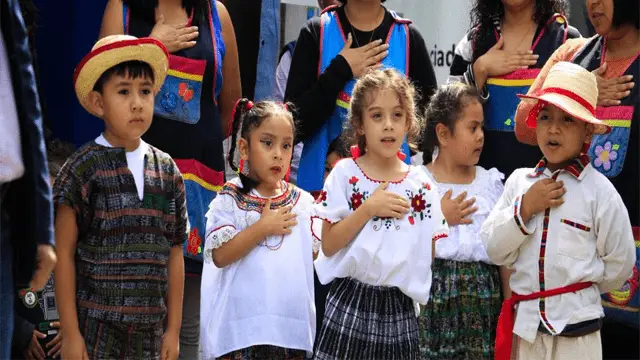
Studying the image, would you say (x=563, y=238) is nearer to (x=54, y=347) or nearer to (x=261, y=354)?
(x=261, y=354)

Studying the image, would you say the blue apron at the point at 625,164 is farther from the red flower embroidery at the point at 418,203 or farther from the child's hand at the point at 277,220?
the child's hand at the point at 277,220

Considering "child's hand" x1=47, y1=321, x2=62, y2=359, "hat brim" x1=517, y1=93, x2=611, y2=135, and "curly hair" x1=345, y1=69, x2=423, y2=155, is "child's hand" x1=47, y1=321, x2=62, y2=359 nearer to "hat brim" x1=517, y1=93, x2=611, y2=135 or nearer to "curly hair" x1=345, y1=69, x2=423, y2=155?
"curly hair" x1=345, y1=69, x2=423, y2=155

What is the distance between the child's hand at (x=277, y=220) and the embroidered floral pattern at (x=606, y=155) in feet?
4.38

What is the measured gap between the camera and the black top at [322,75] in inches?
189

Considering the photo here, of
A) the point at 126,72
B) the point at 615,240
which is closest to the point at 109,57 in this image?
the point at 126,72

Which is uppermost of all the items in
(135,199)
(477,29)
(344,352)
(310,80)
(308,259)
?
(477,29)

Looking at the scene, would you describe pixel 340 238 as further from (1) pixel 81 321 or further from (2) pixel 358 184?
(1) pixel 81 321

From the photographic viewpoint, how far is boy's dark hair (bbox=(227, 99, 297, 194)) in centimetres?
438

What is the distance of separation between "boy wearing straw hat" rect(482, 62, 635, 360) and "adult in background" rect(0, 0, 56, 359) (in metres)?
1.91

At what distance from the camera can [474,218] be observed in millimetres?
4699

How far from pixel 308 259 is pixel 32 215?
4.94 feet

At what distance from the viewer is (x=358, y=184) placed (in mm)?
4188

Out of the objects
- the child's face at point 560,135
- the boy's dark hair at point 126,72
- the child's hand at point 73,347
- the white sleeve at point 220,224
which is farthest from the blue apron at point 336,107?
the child's hand at point 73,347

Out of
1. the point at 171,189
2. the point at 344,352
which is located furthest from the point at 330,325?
the point at 171,189
